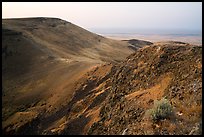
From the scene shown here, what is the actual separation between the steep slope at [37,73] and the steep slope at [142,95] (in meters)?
2.30

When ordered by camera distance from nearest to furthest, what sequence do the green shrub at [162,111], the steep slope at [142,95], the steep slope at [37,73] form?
the green shrub at [162,111], the steep slope at [142,95], the steep slope at [37,73]

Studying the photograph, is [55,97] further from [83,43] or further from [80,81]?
[83,43]

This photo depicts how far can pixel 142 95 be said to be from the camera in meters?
16.1

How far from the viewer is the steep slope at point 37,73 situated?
21.2 m

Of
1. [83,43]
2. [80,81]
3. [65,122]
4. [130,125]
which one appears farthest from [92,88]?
[83,43]

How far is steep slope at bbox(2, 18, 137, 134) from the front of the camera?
69.6ft

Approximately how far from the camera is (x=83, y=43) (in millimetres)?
55844

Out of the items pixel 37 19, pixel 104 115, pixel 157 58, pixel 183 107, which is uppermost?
pixel 37 19

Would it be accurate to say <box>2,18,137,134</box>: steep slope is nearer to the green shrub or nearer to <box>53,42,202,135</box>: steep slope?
<box>53,42,202,135</box>: steep slope

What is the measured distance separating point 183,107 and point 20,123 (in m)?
11.9

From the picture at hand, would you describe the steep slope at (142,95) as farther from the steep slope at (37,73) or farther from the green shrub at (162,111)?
the steep slope at (37,73)

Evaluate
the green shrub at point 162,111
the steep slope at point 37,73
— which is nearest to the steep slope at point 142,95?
the green shrub at point 162,111

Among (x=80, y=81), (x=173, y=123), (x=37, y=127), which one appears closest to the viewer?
(x=173, y=123)

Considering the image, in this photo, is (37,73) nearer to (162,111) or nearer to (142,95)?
(142,95)
